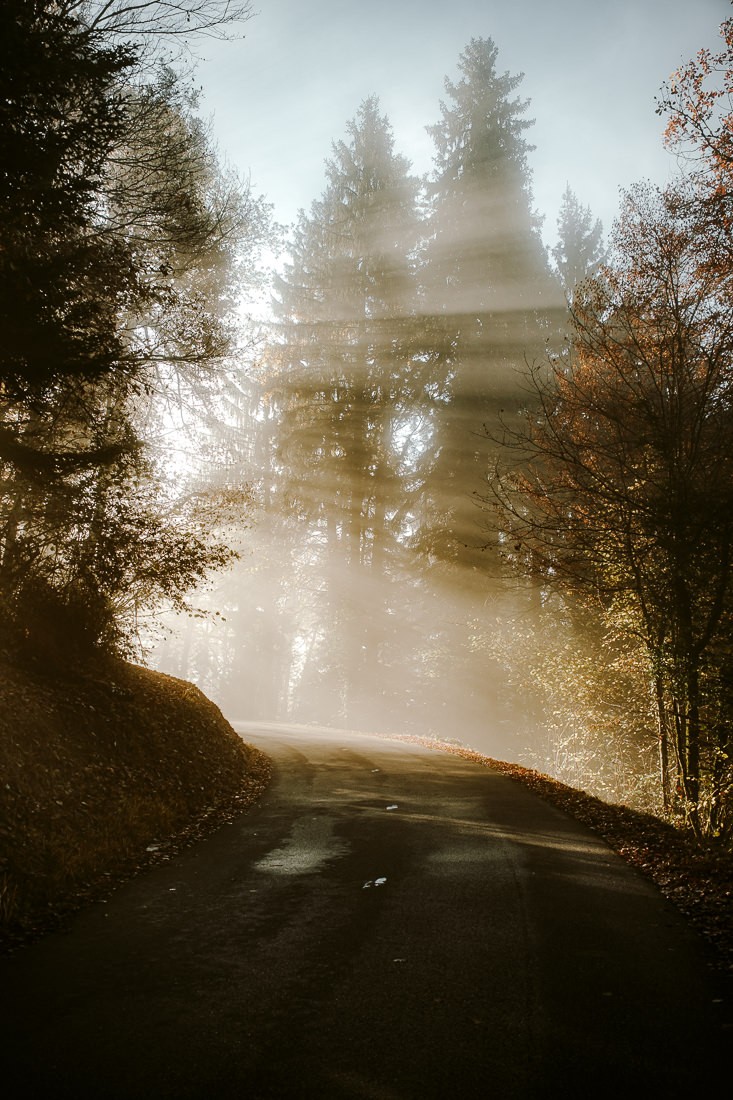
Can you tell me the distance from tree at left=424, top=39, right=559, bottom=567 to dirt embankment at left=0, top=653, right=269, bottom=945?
52.0ft

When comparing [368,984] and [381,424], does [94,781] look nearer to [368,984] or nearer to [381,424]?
[368,984]

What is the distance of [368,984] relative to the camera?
4.06m

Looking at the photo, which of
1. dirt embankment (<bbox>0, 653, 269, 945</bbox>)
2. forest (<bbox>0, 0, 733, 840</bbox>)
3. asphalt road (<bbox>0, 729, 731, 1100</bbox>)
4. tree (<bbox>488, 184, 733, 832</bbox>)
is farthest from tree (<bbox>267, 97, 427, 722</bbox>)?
asphalt road (<bbox>0, 729, 731, 1100</bbox>)

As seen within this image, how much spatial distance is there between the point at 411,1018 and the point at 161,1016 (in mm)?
1506

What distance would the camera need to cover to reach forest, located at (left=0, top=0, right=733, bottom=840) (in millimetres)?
8039

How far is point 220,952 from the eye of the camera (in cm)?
454

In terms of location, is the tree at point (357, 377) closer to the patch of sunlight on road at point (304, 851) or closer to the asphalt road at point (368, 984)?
the patch of sunlight on road at point (304, 851)

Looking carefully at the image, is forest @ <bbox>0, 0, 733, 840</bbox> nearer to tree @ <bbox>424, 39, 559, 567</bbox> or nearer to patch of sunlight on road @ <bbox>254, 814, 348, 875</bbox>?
tree @ <bbox>424, 39, 559, 567</bbox>

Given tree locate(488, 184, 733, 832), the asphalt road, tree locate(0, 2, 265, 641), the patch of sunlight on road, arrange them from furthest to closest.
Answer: tree locate(488, 184, 733, 832) → tree locate(0, 2, 265, 641) → the patch of sunlight on road → the asphalt road

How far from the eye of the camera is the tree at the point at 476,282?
25.1m

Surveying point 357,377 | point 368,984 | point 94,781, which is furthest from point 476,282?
point 368,984

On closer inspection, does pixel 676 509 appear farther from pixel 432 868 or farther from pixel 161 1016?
pixel 161 1016

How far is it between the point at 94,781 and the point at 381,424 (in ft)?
71.6

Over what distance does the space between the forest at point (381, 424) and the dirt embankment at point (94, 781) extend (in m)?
1.09
